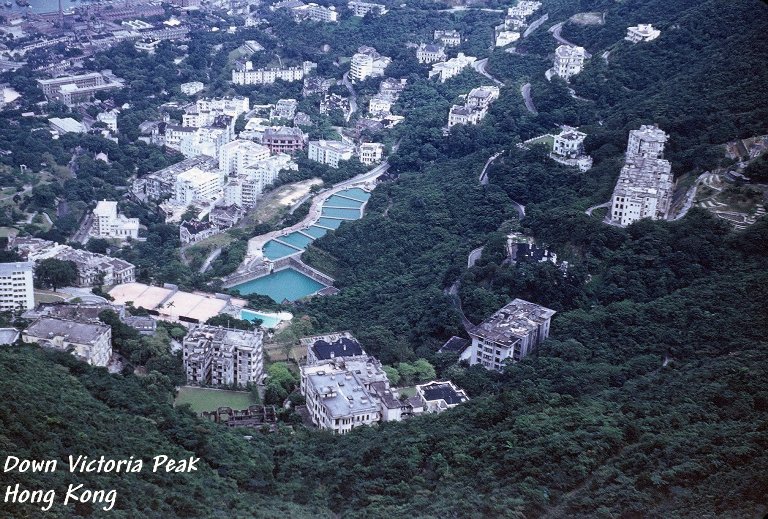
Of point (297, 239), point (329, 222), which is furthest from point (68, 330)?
point (329, 222)

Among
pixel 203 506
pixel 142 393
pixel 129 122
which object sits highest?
pixel 203 506

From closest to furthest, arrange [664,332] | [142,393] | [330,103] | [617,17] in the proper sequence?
[142,393] → [664,332] → [617,17] → [330,103]

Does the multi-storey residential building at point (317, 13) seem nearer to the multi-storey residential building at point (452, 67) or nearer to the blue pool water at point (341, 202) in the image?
the multi-storey residential building at point (452, 67)

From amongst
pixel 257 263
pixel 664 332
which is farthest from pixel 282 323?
pixel 664 332

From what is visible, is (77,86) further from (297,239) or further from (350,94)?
(297,239)

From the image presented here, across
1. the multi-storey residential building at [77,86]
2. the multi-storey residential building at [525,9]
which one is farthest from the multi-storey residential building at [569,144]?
the multi-storey residential building at [77,86]

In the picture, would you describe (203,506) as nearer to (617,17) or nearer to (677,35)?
(677,35)
